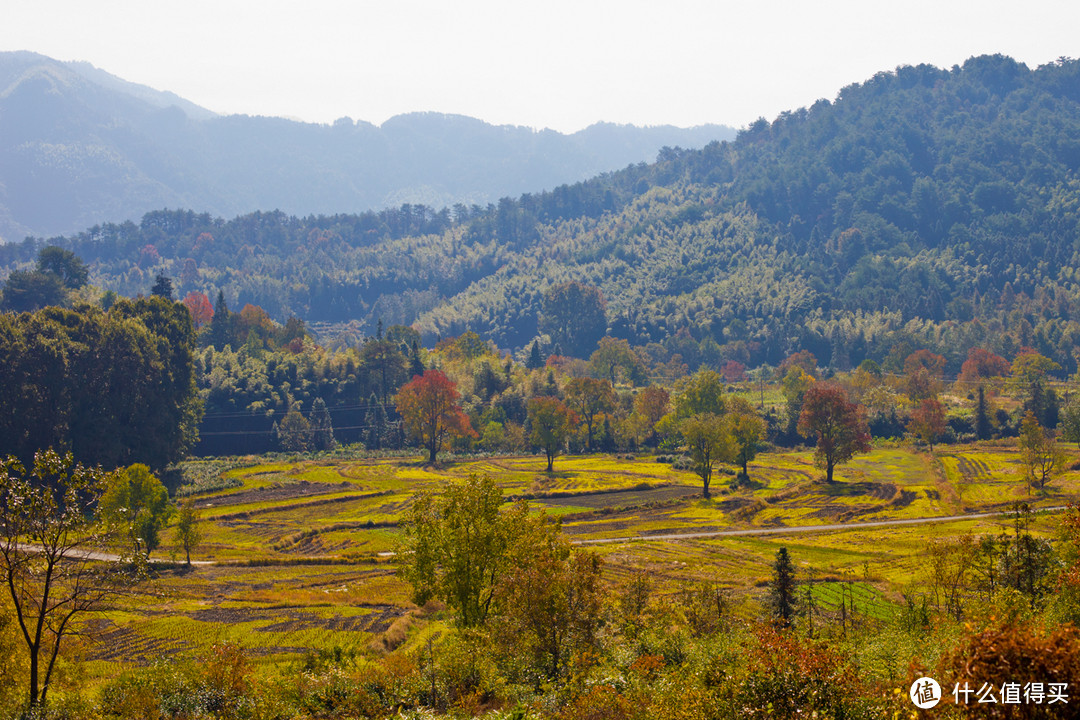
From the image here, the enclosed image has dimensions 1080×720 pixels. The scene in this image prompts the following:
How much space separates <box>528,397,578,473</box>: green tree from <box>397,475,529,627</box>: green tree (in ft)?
271

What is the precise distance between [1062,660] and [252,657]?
45.1m

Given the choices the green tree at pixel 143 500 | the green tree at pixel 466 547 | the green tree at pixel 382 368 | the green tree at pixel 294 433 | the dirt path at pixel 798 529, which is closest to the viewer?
the green tree at pixel 466 547

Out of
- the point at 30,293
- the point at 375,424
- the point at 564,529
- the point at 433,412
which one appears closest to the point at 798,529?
the point at 564,529

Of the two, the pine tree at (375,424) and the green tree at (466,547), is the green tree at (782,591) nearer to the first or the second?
the green tree at (466,547)

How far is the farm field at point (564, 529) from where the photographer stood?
5394cm

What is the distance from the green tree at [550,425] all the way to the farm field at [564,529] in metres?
4.37

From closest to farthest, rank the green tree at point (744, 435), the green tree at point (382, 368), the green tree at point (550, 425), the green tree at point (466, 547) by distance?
the green tree at point (466, 547) → the green tree at point (744, 435) → the green tree at point (550, 425) → the green tree at point (382, 368)

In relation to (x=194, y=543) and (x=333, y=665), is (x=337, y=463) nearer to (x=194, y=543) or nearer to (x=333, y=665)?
(x=194, y=543)

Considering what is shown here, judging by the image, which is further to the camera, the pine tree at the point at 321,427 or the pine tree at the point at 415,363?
the pine tree at the point at 415,363

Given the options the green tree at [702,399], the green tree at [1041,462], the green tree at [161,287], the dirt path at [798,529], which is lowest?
the dirt path at [798,529]

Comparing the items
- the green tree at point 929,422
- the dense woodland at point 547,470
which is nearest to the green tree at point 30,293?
the dense woodland at point 547,470

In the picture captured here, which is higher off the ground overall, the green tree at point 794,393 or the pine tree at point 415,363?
the pine tree at point 415,363

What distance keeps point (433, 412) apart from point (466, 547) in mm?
99153

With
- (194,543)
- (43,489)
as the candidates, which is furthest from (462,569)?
(194,543)
